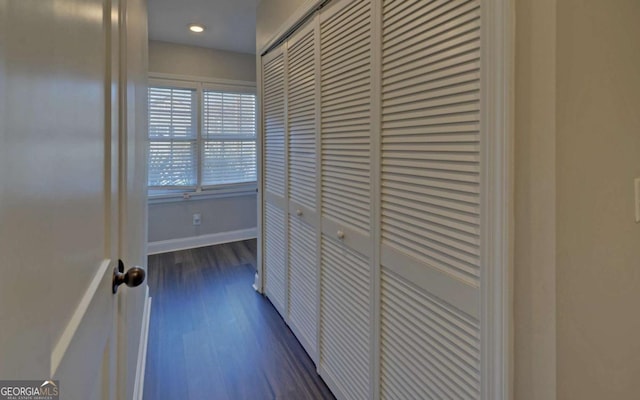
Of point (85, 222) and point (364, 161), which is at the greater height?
point (364, 161)

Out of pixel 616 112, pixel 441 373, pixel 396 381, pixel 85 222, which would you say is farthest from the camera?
pixel 396 381

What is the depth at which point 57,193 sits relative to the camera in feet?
1.68

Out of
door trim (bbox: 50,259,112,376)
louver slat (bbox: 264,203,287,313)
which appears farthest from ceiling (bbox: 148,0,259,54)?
door trim (bbox: 50,259,112,376)

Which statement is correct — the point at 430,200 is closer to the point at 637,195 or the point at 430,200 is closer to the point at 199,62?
the point at 637,195

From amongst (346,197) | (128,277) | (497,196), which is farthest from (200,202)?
(497,196)

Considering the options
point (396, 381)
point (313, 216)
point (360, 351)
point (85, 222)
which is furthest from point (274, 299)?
point (85, 222)

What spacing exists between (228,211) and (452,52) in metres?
4.27

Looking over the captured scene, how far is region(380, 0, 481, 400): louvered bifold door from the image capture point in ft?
3.03

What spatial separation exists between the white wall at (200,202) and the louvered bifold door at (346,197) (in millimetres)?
3174

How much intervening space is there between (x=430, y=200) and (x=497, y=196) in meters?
0.26

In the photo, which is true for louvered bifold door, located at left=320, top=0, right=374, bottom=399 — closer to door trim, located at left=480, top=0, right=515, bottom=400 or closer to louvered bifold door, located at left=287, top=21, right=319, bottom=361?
louvered bifold door, located at left=287, top=21, right=319, bottom=361

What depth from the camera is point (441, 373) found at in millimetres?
1051

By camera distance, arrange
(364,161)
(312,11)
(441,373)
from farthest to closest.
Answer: (312,11) < (364,161) < (441,373)

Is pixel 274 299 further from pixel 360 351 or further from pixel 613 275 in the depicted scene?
pixel 613 275
